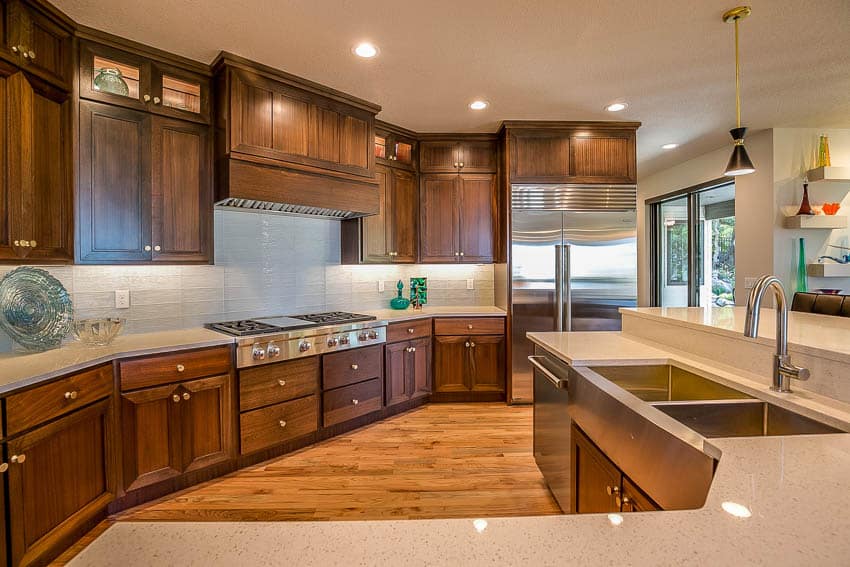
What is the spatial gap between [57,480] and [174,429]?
1.90 ft

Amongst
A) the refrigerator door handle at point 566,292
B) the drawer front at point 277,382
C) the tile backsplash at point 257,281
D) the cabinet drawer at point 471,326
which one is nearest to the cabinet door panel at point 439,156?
the tile backsplash at point 257,281

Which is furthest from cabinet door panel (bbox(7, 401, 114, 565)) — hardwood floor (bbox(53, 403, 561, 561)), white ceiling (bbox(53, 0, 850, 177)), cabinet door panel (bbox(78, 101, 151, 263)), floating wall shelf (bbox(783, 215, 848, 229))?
floating wall shelf (bbox(783, 215, 848, 229))

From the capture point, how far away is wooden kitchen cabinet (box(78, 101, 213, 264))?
2369 millimetres

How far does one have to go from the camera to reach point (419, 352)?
3891 millimetres

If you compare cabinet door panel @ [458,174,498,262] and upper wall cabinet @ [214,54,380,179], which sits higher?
upper wall cabinet @ [214,54,380,179]

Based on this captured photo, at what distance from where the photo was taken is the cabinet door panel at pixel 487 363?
405cm

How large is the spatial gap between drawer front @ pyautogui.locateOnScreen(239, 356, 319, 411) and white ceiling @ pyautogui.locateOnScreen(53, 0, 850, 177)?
6.58 feet

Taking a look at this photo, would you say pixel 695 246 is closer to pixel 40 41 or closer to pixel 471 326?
pixel 471 326

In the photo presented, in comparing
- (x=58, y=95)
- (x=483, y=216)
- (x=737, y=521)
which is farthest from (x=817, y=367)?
(x=58, y=95)

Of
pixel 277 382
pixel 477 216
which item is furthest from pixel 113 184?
pixel 477 216

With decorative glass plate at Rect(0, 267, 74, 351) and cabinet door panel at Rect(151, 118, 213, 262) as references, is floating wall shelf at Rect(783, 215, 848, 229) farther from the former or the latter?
decorative glass plate at Rect(0, 267, 74, 351)

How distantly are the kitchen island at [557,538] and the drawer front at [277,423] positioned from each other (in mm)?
2221

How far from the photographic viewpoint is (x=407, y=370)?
12.4 ft

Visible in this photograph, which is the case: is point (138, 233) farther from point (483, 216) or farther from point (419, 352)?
point (483, 216)
